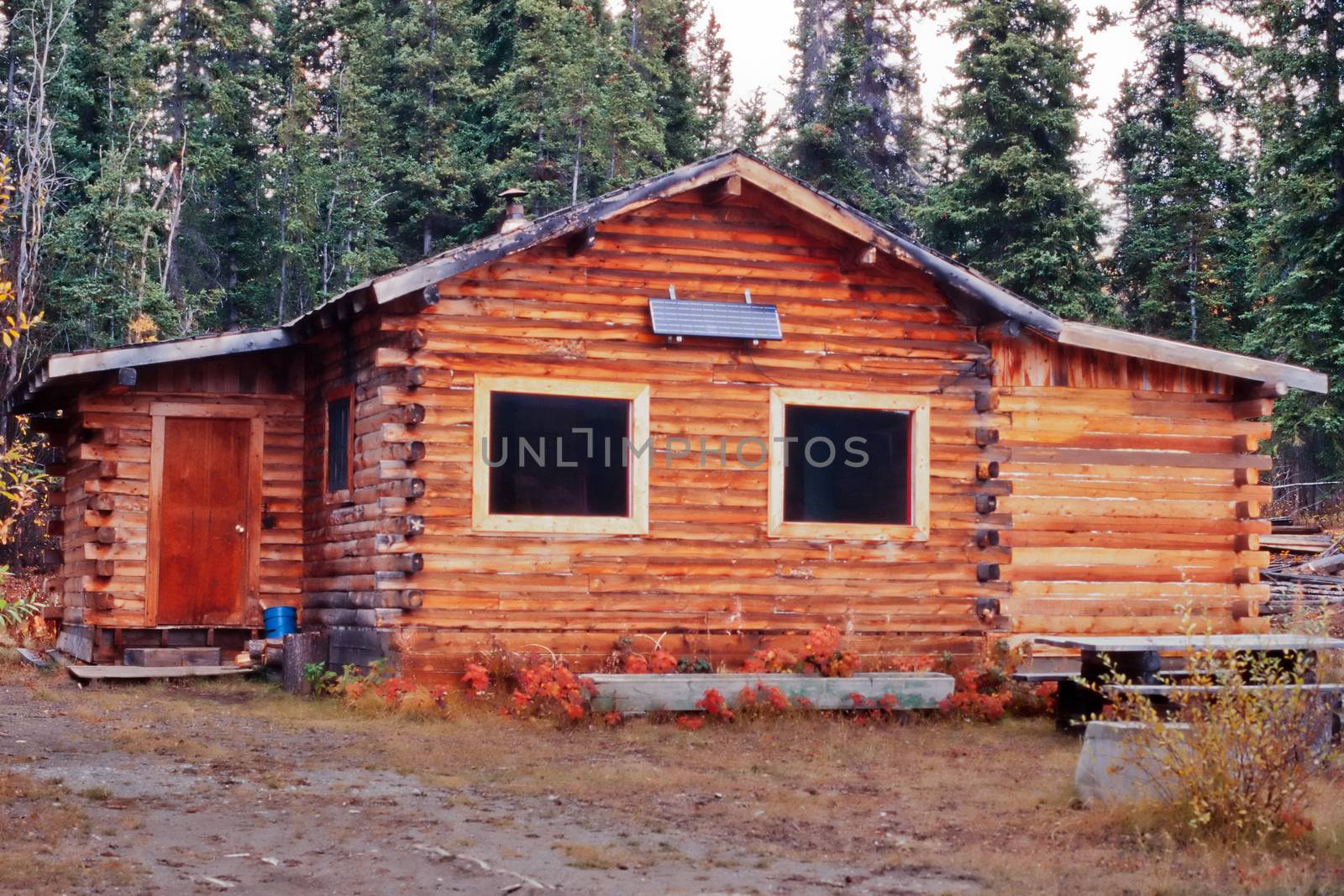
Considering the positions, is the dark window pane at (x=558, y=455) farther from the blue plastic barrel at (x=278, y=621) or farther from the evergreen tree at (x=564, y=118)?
the evergreen tree at (x=564, y=118)

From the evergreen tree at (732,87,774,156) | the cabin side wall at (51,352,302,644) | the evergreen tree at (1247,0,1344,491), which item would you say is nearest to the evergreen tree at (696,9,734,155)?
the evergreen tree at (732,87,774,156)

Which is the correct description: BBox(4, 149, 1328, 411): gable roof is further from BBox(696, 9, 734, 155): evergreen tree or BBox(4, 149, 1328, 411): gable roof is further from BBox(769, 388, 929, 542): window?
BBox(696, 9, 734, 155): evergreen tree

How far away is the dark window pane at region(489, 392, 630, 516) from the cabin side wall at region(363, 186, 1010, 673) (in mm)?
268

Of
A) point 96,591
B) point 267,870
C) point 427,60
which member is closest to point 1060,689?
point 267,870

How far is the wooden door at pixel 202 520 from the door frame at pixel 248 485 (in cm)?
1

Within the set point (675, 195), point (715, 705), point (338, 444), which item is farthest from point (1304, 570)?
point (338, 444)

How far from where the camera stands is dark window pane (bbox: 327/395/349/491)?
1585cm

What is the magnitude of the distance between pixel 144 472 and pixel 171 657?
6.65ft

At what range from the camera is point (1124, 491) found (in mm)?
16750

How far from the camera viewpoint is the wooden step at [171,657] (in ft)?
53.9

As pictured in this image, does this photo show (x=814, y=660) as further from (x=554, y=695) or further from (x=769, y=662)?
(x=554, y=695)

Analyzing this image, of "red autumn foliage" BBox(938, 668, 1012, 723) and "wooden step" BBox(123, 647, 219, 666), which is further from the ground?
"wooden step" BBox(123, 647, 219, 666)

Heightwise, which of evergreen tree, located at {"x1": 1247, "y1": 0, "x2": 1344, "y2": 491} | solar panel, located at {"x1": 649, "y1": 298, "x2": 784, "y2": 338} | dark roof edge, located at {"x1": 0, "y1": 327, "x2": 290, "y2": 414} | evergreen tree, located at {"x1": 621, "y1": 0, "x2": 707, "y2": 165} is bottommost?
dark roof edge, located at {"x1": 0, "y1": 327, "x2": 290, "y2": 414}

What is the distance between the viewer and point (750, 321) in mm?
15375
